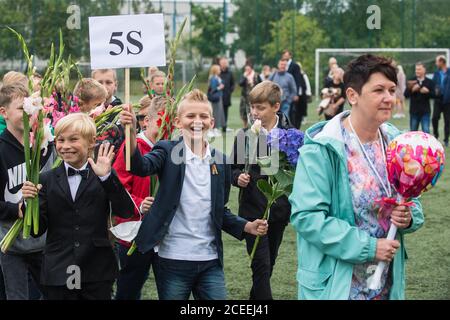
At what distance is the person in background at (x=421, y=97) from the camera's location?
19109mm

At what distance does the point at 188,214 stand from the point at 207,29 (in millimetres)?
34098

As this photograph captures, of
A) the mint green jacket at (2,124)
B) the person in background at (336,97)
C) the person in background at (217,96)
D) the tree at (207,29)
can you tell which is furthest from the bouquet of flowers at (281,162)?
the tree at (207,29)

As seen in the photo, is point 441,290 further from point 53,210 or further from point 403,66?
point 403,66

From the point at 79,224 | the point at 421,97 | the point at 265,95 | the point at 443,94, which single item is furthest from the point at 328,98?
the point at 79,224

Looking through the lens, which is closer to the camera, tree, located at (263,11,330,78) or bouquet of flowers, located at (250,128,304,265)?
bouquet of flowers, located at (250,128,304,265)

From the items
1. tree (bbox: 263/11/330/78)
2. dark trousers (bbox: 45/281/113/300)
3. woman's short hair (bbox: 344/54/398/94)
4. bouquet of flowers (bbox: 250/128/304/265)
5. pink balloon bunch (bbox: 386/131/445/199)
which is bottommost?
dark trousers (bbox: 45/281/113/300)

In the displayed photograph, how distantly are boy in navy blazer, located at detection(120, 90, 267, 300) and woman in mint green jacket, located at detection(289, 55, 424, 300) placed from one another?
1137mm

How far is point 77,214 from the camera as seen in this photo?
482cm

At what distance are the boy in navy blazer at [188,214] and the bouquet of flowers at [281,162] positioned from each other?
0.35 metres

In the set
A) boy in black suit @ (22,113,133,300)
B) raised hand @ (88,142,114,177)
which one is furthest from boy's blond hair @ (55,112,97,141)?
raised hand @ (88,142,114,177)

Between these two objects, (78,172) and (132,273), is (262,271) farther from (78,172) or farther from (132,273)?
(78,172)

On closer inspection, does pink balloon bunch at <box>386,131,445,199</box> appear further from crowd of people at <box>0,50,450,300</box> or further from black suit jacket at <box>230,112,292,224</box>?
black suit jacket at <box>230,112,292,224</box>

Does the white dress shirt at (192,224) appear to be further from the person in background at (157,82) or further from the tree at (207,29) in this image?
the tree at (207,29)

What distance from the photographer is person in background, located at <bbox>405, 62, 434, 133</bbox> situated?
19109 mm
